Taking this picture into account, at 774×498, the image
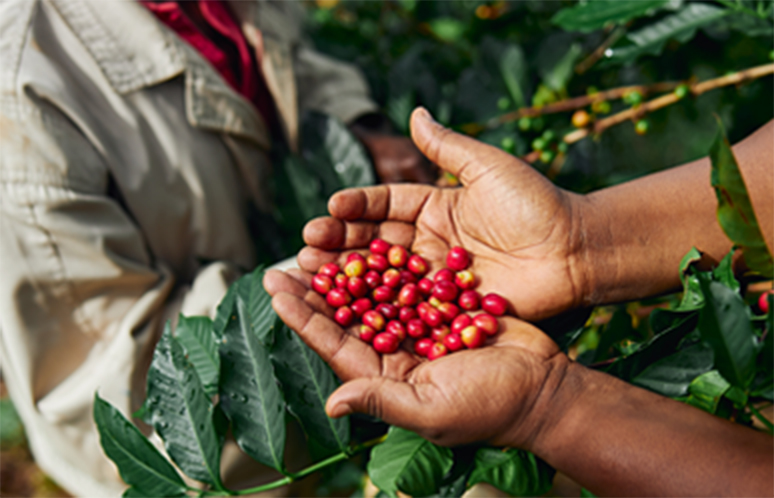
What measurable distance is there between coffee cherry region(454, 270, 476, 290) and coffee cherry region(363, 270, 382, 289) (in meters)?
0.21

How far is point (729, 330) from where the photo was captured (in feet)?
2.36

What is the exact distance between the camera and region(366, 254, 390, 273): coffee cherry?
52.7 inches

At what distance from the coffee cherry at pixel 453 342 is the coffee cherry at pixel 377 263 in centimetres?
29

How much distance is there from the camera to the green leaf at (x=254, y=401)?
0.96m

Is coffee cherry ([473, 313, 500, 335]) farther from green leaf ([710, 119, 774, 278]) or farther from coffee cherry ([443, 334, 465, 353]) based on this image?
green leaf ([710, 119, 774, 278])

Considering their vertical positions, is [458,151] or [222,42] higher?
[222,42]

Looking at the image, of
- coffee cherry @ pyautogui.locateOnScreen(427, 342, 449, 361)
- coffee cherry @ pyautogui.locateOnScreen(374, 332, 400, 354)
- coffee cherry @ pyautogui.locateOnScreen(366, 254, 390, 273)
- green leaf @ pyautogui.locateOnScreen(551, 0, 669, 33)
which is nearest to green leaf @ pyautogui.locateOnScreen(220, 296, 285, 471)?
coffee cherry @ pyautogui.locateOnScreen(374, 332, 400, 354)

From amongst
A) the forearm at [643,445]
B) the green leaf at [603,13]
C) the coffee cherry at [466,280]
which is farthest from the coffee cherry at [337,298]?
the green leaf at [603,13]

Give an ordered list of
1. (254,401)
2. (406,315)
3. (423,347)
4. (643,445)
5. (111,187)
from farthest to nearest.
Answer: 1. (111,187)
2. (406,315)
3. (423,347)
4. (254,401)
5. (643,445)

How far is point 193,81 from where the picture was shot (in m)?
1.56

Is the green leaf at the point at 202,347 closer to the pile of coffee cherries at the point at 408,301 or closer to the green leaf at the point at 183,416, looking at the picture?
the green leaf at the point at 183,416

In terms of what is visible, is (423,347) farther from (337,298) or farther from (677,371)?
(677,371)

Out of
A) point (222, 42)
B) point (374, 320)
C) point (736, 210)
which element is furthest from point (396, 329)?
point (222, 42)

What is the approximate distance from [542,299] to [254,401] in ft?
2.25
